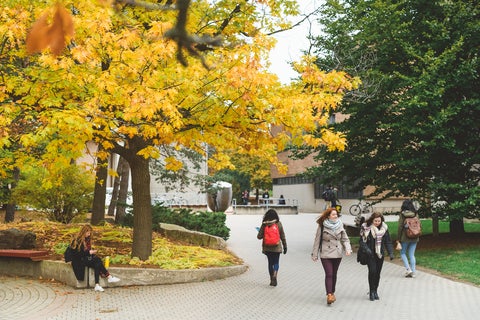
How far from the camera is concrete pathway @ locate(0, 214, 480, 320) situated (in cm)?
760

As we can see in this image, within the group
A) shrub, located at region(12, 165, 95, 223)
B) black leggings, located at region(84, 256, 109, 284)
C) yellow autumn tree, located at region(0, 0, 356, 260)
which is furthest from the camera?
shrub, located at region(12, 165, 95, 223)

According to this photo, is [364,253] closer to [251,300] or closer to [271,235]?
[271,235]

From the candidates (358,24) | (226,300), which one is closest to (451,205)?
(358,24)

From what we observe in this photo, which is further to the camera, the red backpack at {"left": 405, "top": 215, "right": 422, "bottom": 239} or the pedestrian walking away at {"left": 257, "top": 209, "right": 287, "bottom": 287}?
the red backpack at {"left": 405, "top": 215, "right": 422, "bottom": 239}

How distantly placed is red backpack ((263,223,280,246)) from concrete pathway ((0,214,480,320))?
93 cm

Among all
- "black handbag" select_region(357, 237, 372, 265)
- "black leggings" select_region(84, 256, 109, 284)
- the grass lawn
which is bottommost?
the grass lawn

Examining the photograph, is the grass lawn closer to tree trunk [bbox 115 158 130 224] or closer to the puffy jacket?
the puffy jacket

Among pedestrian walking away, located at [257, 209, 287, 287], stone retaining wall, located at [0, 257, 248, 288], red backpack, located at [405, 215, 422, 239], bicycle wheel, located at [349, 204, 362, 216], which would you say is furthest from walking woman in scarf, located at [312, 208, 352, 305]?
bicycle wheel, located at [349, 204, 362, 216]

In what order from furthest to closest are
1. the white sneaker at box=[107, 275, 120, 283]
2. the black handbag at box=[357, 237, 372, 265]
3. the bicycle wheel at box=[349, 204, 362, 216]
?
the bicycle wheel at box=[349, 204, 362, 216] → the white sneaker at box=[107, 275, 120, 283] → the black handbag at box=[357, 237, 372, 265]

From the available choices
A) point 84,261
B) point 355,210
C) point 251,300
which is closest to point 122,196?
point 84,261

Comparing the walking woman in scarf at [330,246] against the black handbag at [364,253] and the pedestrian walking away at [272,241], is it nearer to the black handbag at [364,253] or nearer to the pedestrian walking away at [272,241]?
the black handbag at [364,253]

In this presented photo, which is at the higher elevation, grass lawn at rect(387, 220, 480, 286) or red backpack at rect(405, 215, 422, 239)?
red backpack at rect(405, 215, 422, 239)

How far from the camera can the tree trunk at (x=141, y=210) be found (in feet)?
35.5

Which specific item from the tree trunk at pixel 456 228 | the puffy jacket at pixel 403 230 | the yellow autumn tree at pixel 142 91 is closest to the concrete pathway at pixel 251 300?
the puffy jacket at pixel 403 230
